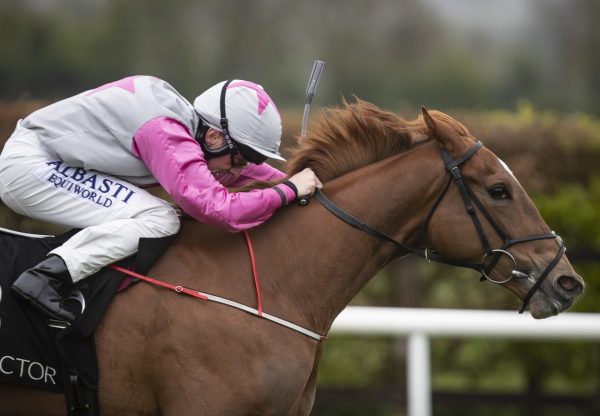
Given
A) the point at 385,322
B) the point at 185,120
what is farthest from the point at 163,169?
the point at 385,322

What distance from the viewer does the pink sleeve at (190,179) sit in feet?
11.4

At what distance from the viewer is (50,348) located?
3432 millimetres

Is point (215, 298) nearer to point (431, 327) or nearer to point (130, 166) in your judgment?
point (130, 166)

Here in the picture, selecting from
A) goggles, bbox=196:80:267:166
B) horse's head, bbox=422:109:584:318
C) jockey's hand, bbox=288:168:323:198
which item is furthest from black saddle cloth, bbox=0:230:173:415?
horse's head, bbox=422:109:584:318

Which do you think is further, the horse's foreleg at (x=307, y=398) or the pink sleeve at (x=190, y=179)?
the horse's foreleg at (x=307, y=398)

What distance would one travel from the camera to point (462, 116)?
754 cm

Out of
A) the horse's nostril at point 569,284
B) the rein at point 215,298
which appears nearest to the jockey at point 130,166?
the rein at point 215,298

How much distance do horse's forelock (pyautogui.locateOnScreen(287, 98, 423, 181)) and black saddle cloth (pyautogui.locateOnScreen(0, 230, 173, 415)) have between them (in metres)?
1.06

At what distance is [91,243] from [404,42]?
12548mm

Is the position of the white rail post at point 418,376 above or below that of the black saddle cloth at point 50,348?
below

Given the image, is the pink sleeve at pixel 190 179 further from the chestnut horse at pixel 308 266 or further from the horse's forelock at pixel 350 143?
the horse's forelock at pixel 350 143

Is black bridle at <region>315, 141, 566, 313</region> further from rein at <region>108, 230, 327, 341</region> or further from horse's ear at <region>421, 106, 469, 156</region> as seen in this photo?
rein at <region>108, 230, 327, 341</region>

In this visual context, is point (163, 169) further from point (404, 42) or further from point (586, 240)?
point (404, 42)

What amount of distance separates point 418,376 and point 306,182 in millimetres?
2503
